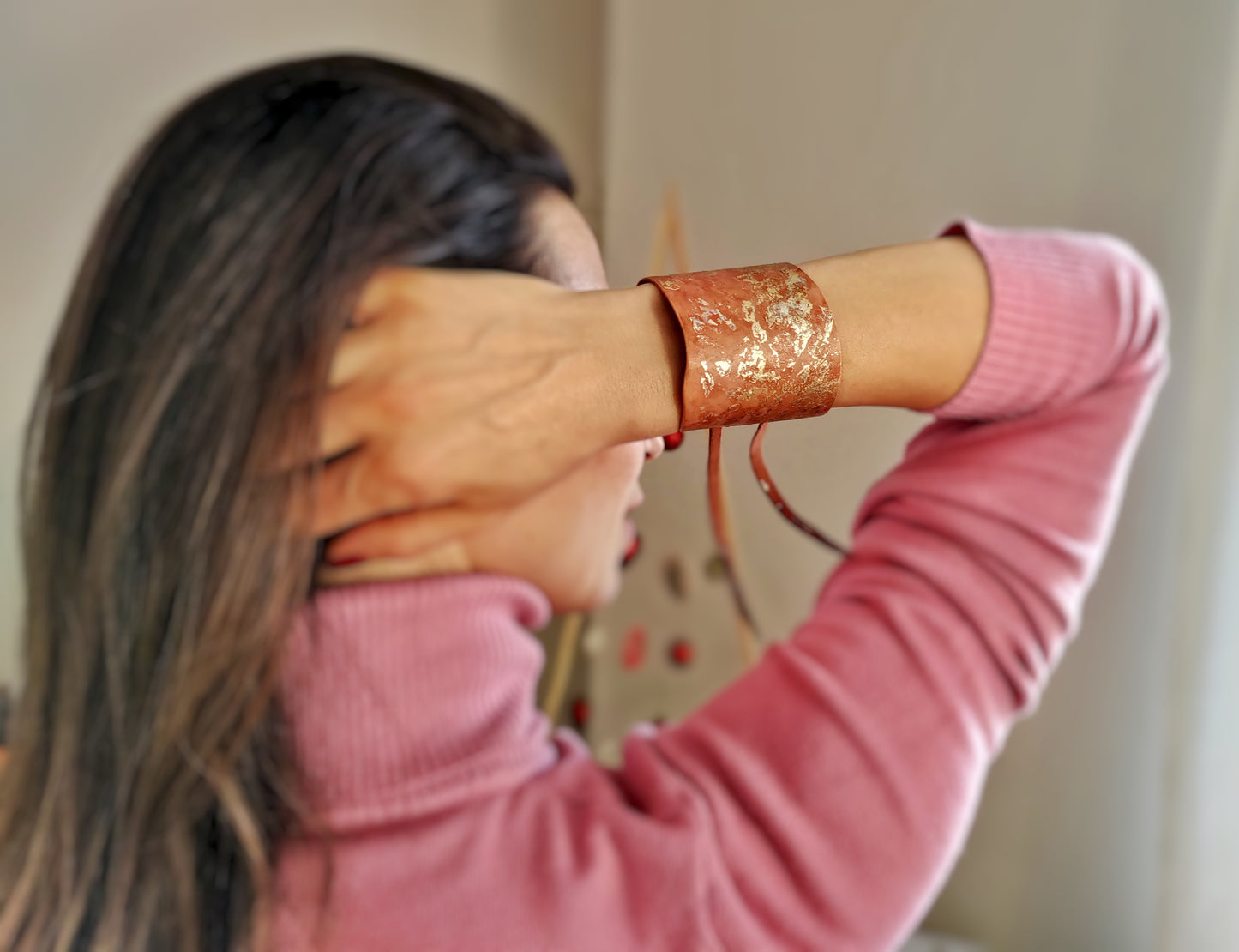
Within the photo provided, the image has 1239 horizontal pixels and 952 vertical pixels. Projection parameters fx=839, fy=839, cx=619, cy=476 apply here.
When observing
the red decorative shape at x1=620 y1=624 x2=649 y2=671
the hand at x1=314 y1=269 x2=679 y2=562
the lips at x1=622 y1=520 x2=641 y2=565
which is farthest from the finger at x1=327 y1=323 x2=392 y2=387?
the red decorative shape at x1=620 y1=624 x2=649 y2=671

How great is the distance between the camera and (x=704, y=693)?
0.50 m

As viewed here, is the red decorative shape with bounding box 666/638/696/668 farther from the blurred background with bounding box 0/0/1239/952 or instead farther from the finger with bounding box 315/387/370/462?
the finger with bounding box 315/387/370/462

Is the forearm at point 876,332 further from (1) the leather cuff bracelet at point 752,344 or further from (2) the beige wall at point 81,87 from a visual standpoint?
(2) the beige wall at point 81,87

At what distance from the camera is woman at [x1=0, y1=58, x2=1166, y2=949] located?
25cm

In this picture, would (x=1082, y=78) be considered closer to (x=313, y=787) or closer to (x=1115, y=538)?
(x=1115, y=538)

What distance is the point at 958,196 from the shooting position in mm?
372

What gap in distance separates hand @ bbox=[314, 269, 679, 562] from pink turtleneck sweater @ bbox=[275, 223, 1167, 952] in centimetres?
7

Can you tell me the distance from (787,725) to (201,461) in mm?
254

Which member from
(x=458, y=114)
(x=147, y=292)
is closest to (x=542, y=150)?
(x=458, y=114)

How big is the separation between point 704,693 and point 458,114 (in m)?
0.36

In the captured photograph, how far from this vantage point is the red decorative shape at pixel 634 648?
516mm

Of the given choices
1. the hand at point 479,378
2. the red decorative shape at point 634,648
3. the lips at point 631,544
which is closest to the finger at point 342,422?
the hand at point 479,378

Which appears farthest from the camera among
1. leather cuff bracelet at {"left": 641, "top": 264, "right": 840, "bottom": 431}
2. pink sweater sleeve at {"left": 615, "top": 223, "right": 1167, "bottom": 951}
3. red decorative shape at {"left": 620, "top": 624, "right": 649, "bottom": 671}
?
red decorative shape at {"left": 620, "top": 624, "right": 649, "bottom": 671}

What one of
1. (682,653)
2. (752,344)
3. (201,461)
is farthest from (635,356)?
(682,653)
